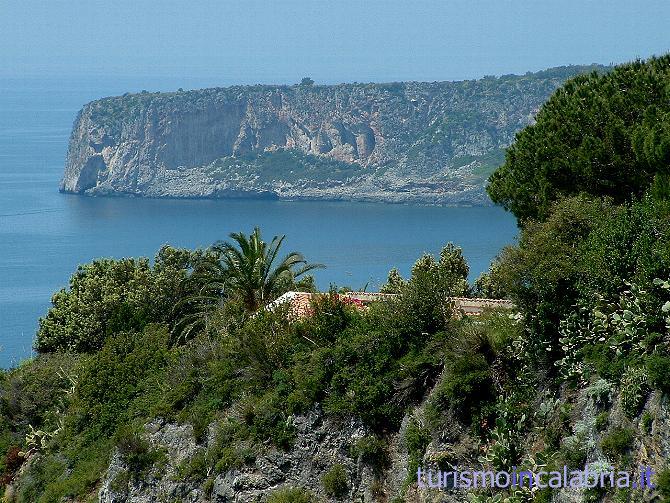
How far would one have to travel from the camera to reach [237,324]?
77.3 feet

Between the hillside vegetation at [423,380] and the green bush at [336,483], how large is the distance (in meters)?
0.03

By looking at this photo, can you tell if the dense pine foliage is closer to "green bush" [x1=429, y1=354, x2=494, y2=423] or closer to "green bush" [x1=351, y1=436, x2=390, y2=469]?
"green bush" [x1=429, y1=354, x2=494, y2=423]

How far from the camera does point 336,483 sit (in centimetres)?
1744

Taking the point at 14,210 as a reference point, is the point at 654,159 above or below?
above

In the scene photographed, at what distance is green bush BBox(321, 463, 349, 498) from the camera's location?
17.4 metres

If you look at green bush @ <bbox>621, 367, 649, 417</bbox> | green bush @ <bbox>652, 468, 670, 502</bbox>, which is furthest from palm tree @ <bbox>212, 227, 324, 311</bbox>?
green bush @ <bbox>652, 468, 670, 502</bbox>

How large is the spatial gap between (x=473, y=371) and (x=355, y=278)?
286 feet

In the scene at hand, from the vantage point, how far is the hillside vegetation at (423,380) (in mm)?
14117

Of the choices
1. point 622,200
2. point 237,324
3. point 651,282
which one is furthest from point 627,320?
point 237,324

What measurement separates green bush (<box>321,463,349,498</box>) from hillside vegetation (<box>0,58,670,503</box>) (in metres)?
0.03

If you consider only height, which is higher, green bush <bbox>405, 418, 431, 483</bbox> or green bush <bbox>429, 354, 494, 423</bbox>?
green bush <bbox>429, 354, 494, 423</bbox>

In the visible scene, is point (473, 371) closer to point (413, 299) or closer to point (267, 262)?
point (413, 299)

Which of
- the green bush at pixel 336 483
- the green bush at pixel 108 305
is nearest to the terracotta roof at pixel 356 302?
the green bush at pixel 336 483

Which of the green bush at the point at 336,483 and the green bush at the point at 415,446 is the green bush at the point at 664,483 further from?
the green bush at the point at 336,483
